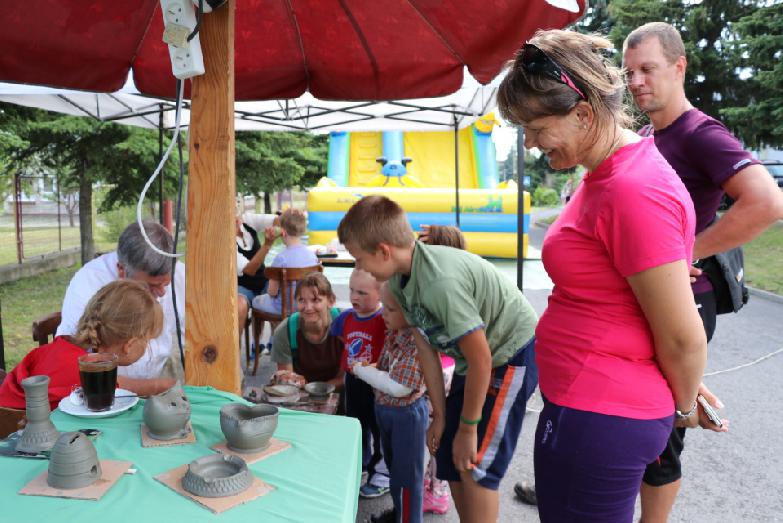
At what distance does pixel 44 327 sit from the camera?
3.02 metres

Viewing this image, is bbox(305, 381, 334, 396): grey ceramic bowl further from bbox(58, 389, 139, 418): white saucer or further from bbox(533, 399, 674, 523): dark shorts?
bbox(533, 399, 674, 523): dark shorts

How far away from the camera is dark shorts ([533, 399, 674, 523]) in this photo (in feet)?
4.20

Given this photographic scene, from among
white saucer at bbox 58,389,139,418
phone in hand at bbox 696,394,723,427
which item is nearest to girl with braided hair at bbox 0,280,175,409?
white saucer at bbox 58,389,139,418

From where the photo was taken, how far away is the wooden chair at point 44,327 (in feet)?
9.79

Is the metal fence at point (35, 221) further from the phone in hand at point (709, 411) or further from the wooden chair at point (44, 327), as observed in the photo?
the phone in hand at point (709, 411)

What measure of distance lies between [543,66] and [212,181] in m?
1.05

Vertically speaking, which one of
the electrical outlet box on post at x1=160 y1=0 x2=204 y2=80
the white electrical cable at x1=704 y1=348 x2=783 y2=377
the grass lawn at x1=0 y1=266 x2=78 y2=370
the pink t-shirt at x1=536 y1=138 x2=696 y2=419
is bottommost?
the white electrical cable at x1=704 y1=348 x2=783 y2=377

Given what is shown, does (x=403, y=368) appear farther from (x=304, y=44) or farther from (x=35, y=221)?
(x=35, y=221)

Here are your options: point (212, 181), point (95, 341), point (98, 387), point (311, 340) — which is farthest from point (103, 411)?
point (311, 340)

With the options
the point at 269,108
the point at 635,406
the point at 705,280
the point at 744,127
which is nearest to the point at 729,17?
the point at 744,127

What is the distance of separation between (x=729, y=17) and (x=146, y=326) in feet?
61.4

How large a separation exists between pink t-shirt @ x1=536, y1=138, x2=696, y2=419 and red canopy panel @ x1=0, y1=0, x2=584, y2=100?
1092 millimetres

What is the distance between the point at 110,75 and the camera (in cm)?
311

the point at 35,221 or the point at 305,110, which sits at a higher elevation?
the point at 305,110
